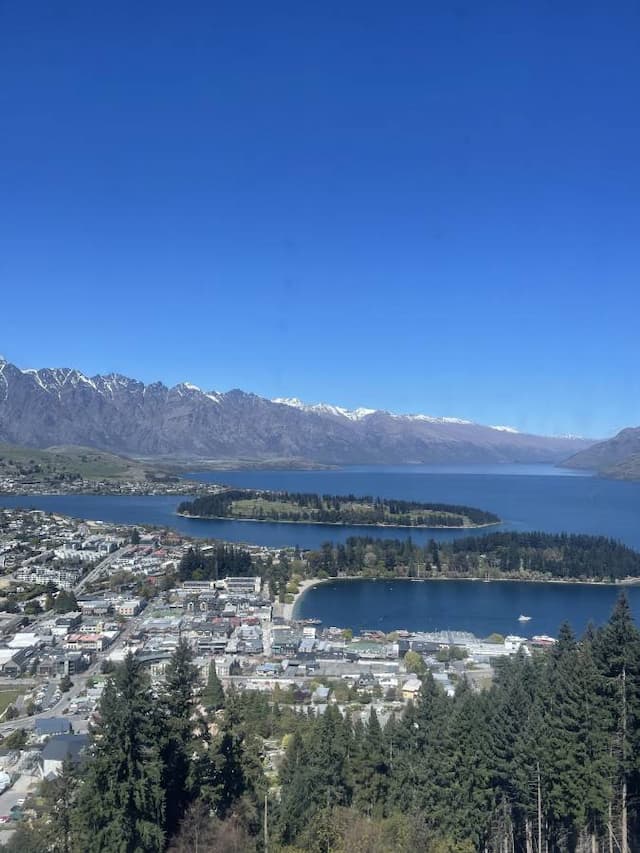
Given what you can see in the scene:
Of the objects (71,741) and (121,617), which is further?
(121,617)

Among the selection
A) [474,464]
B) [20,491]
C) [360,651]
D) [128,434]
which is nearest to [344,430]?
[474,464]

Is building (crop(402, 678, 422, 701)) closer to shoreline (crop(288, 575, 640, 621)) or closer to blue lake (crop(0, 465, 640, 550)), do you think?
shoreline (crop(288, 575, 640, 621))

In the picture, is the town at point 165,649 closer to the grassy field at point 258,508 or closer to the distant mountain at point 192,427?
the grassy field at point 258,508

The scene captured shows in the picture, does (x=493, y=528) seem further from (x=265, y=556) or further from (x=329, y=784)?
(x=329, y=784)

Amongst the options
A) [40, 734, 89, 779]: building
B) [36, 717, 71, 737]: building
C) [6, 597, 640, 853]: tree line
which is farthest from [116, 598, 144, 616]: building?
[6, 597, 640, 853]: tree line

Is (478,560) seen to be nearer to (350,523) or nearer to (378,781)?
(350,523)

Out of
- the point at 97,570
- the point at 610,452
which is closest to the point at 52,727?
the point at 97,570
